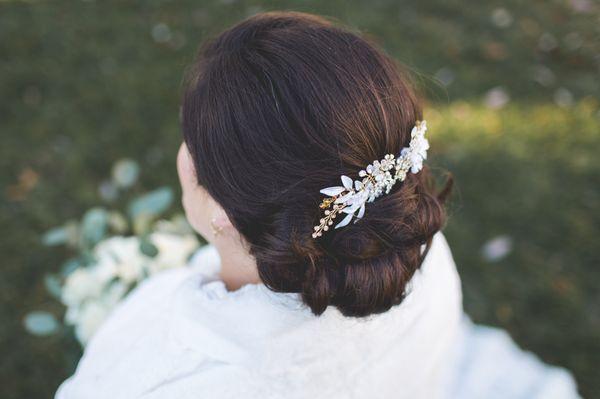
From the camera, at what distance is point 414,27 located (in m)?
3.92

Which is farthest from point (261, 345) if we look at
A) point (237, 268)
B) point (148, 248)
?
point (148, 248)

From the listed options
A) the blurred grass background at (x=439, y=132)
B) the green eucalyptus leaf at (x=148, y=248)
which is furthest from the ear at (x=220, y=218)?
the blurred grass background at (x=439, y=132)

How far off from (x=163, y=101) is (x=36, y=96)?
0.76 m

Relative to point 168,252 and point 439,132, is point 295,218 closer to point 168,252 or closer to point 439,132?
point 168,252

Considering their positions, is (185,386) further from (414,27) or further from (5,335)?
(414,27)

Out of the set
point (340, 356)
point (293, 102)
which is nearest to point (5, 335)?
point (340, 356)

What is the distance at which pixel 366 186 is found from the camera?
112 cm

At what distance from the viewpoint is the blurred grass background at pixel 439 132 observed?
251 cm

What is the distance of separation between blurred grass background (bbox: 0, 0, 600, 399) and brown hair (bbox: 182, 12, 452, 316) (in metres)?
1.12

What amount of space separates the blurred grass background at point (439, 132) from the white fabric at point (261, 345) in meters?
0.59

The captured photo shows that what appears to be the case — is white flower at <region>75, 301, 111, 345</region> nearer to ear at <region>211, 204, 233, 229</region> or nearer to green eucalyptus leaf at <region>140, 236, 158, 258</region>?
green eucalyptus leaf at <region>140, 236, 158, 258</region>

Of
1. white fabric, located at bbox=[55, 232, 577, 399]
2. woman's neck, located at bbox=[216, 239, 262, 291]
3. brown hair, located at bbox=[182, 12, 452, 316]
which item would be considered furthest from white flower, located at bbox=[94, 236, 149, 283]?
brown hair, located at bbox=[182, 12, 452, 316]

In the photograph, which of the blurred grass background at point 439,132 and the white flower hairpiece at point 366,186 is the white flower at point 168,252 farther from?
the white flower hairpiece at point 366,186

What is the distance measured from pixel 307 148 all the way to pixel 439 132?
2.30 meters
